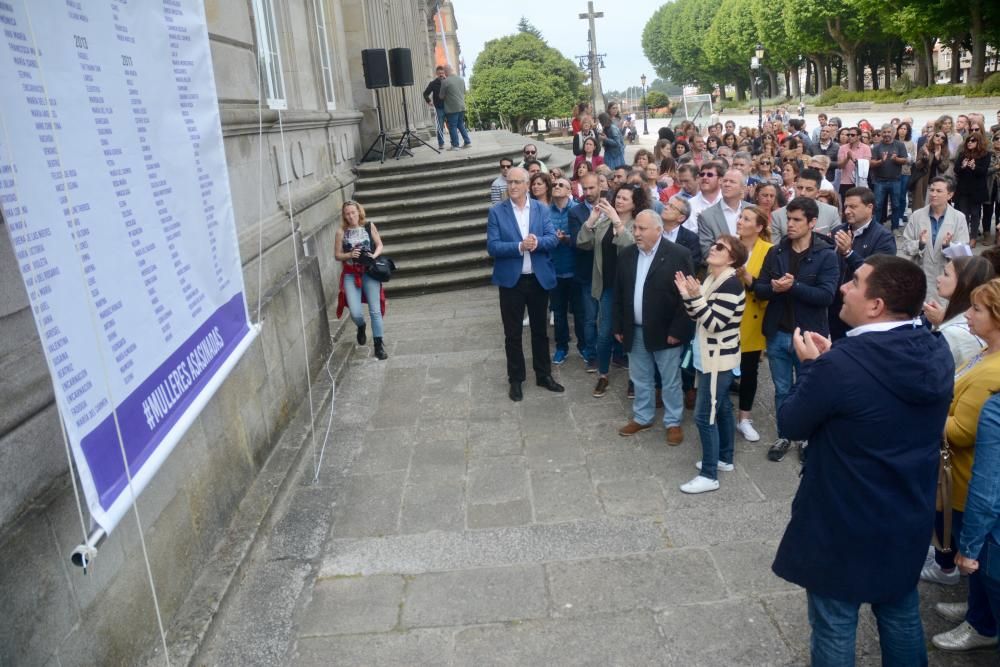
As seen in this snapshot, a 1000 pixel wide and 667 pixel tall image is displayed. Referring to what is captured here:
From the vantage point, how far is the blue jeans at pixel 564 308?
7645 millimetres

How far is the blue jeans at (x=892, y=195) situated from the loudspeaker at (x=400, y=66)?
8.10 meters

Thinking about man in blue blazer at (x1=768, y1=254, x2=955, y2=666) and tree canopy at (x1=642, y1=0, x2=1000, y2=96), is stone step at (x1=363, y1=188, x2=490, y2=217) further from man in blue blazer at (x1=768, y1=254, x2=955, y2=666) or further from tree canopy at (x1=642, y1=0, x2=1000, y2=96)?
tree canopy at (x1=642, y1=0, x2=1000, y2=96)

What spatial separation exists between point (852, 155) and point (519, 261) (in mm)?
8123

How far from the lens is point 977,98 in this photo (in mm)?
36844

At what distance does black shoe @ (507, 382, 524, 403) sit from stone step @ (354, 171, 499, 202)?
629cm

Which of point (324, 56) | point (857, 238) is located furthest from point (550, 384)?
point (324, 56)

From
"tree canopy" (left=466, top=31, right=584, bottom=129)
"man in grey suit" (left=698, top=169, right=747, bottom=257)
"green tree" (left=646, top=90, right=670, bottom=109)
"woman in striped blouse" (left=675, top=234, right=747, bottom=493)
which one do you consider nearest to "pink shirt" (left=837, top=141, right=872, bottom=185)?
"man in grey suit" (left=698, top=169, right=747, bottom=257)

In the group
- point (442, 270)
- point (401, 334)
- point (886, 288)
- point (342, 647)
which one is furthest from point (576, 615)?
point (442, 270)

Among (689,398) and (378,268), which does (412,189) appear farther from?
(689,398)

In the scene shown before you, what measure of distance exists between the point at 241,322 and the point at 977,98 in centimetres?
4237

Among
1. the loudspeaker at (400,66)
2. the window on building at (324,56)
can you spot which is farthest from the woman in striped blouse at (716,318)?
the loudspeaker at (400,66)

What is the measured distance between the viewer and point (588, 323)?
7430mm

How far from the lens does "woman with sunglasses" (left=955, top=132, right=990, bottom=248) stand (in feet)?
36.3

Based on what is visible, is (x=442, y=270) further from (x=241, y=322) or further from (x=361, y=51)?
(x=241, y=322)
